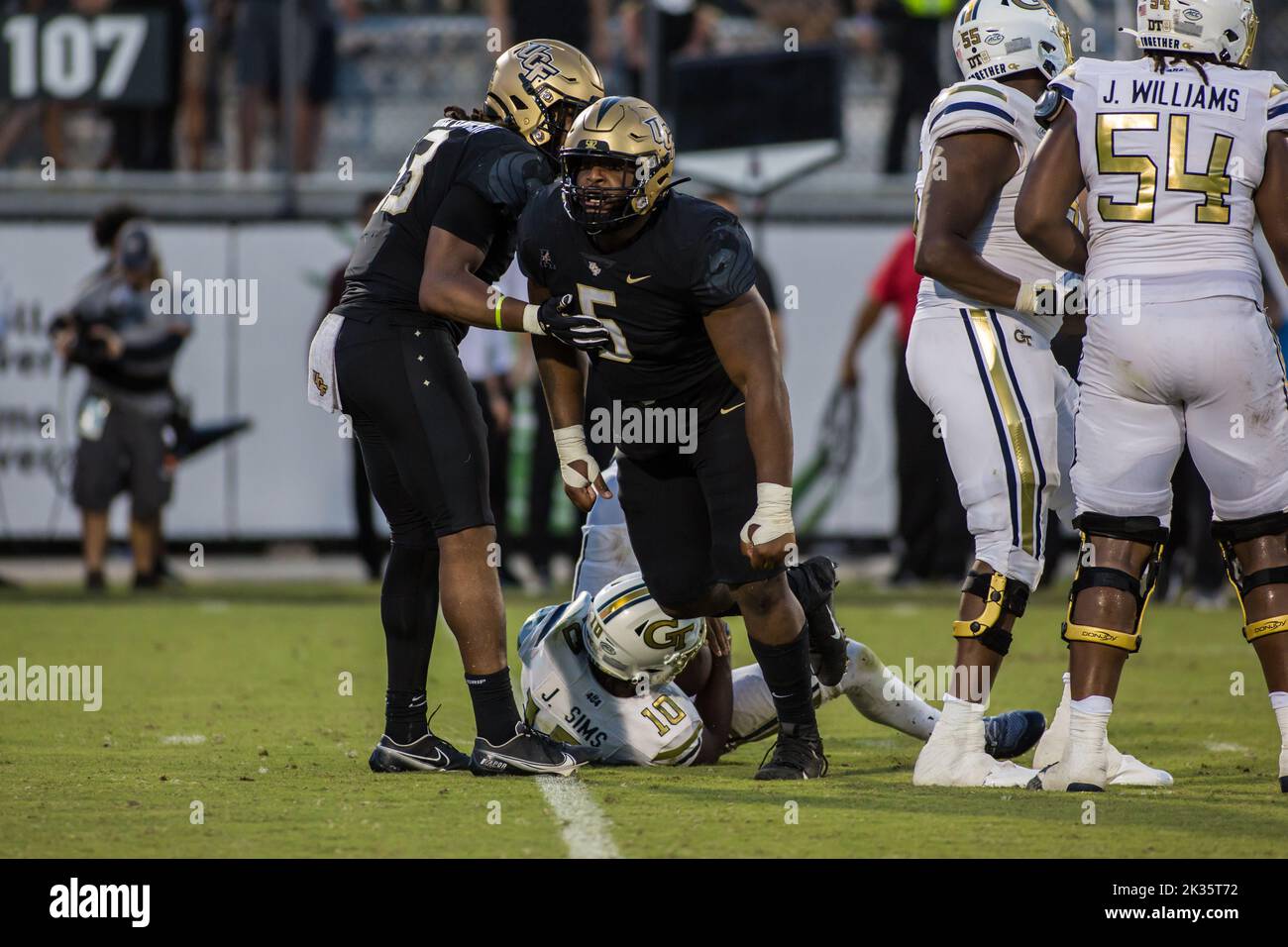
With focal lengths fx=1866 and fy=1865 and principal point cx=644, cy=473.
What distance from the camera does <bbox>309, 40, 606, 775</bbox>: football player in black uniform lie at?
5.39 metres

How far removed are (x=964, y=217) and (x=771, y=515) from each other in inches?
40.2

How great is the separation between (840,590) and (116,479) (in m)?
4.56

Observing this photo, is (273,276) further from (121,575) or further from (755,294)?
(755,294)

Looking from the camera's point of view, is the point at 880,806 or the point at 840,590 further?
the point at 840,590

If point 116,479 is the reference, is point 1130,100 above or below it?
above

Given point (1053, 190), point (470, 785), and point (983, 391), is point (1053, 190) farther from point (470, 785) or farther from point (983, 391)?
point (470, 785)

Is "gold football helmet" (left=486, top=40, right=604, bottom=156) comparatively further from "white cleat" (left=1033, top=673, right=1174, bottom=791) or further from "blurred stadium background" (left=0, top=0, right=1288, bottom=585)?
"blurred stadium background" (left=0, top=0, right=1288, bottom=585)

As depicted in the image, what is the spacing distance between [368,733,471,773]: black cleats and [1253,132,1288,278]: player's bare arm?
2.74 m

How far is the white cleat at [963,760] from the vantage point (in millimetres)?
5215

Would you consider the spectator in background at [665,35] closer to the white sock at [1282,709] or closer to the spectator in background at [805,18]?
the spectator in background at [805,18]

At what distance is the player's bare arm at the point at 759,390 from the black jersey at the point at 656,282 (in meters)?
0.06

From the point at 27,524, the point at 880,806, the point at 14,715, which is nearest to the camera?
the point at 880,806

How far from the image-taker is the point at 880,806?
16.0ft
